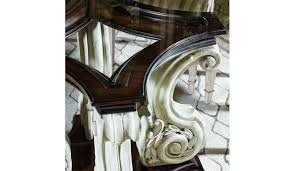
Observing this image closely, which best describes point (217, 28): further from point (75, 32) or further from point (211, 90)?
point (75, 32)

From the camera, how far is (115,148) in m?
1.08

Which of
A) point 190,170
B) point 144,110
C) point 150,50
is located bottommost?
point 190,170

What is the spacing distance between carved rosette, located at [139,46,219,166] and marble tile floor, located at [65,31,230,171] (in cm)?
2

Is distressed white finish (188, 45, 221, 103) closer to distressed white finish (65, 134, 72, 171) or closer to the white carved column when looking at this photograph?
the white carved column

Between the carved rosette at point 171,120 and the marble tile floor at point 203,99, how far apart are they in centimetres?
2

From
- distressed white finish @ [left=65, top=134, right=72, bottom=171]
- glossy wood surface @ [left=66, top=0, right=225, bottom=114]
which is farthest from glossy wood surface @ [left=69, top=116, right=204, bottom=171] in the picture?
glossy wood surface @ [left=66, top=0, right=225, bottom=114]

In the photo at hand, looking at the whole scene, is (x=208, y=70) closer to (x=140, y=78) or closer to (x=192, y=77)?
(x=192, y=77)

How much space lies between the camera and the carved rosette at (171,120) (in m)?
1.04

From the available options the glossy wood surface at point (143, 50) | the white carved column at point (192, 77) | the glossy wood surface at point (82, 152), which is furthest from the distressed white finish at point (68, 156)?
the white carved column at point (192, 77)

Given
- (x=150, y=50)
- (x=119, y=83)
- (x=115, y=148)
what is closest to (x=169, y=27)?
(x=150, y=50)

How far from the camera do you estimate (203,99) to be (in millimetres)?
1111

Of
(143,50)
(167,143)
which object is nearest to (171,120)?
(167,143)

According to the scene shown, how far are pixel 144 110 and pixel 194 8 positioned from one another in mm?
254

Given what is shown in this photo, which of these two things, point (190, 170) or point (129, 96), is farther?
point (190, 170)
